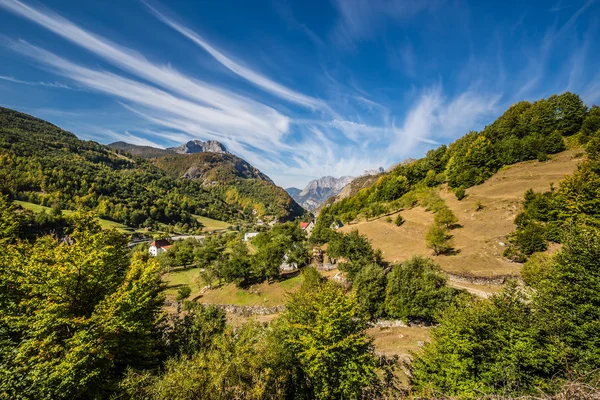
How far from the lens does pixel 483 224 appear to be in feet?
143

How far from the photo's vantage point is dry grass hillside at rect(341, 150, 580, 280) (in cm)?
3511

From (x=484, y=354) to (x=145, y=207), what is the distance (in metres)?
183

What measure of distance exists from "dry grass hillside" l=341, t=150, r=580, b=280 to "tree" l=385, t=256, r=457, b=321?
993cm

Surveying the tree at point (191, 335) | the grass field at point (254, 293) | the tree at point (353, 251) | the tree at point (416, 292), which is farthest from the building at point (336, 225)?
the tree at point (191, 335)

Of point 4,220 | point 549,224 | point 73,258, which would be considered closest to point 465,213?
point 549,224

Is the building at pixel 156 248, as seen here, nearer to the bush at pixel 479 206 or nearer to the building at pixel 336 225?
the building at pixel 336 225

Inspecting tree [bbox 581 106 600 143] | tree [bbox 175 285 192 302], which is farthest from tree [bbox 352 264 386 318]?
tree [bbox 581 106 600 143]

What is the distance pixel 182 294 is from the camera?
49594 millimetres

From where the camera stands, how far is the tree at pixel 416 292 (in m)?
25.3

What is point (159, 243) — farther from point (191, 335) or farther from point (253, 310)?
point (191, 335)

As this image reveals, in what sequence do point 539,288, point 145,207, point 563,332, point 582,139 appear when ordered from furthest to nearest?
point 145,207
point 582,139
point 539,288
point 563,332

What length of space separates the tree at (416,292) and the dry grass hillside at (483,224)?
9928mm

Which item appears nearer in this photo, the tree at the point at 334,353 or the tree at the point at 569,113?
the tree at the point at 334,353

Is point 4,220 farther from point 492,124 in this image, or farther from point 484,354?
point 492,124
